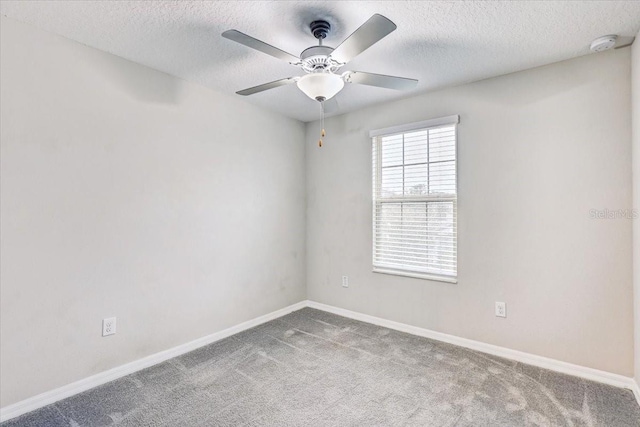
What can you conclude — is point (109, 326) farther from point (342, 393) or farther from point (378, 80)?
point (378, 80)

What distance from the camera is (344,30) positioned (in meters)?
2.08

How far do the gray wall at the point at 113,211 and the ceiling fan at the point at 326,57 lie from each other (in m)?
1.06

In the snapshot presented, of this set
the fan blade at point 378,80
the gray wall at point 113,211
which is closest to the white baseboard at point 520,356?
the gray wall at point 113,211

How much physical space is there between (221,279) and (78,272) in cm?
121

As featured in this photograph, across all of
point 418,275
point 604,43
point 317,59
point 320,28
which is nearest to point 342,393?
point 418,275

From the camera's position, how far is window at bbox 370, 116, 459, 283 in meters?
3.09

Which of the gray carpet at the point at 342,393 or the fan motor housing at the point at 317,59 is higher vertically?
the fan motor housing at the point at 317,59

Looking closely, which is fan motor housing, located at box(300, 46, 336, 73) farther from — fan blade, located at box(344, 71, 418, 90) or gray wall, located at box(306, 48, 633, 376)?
gray wall, located at box(306, 48, 633, 376)

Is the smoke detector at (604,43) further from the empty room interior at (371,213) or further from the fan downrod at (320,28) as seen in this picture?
the fan downrod at (320,28)

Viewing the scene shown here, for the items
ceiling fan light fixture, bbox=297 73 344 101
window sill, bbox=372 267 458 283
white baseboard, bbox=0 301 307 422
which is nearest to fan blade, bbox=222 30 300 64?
ceiling fan light fixture, bbox=297 73 344 101

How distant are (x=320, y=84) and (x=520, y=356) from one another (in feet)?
8.70

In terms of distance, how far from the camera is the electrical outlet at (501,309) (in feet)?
9.09

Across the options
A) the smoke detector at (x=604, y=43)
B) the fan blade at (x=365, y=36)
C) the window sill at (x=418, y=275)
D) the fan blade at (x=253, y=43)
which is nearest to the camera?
the fan blade at (x=365, y=36)

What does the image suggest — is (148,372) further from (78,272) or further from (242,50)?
(242,50)
